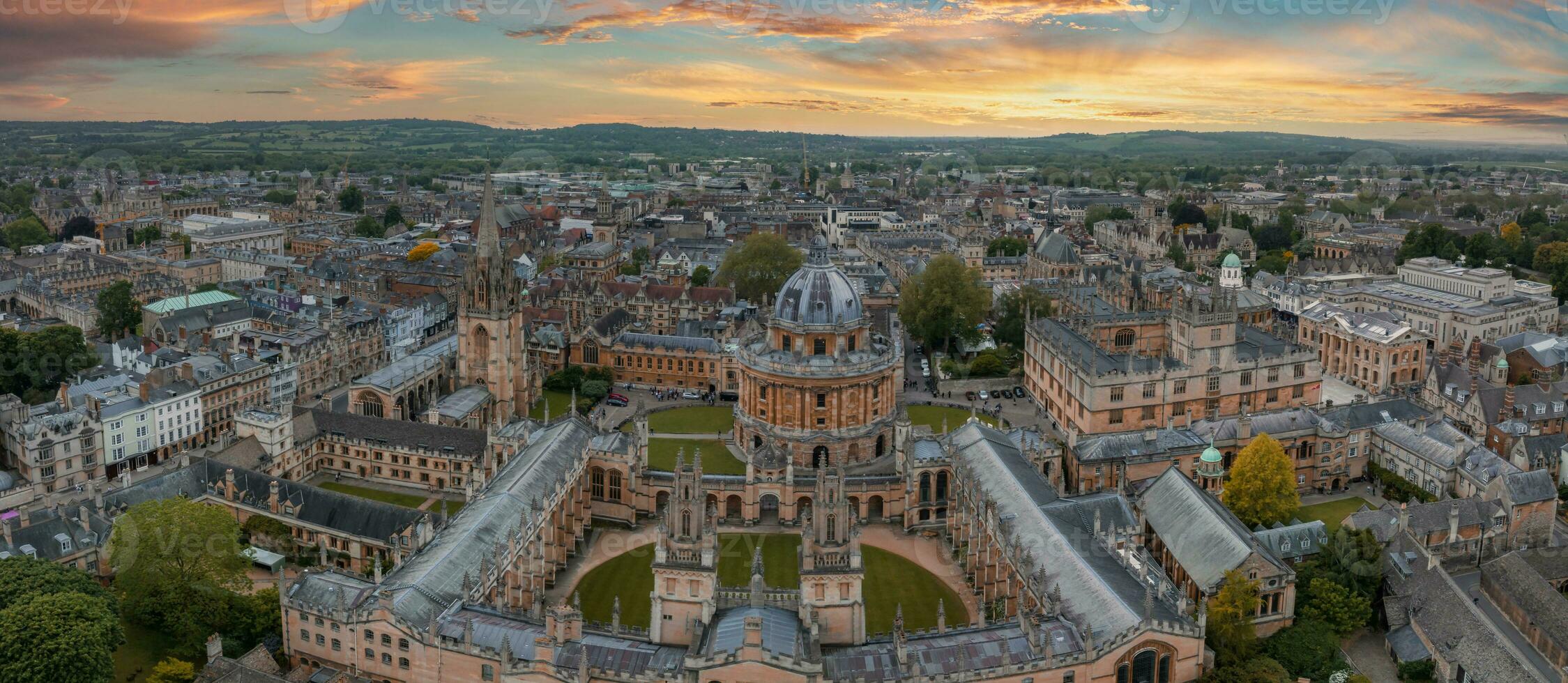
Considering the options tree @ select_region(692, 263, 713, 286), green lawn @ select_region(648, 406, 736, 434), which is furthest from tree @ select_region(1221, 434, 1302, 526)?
tree @ select_region(692, 263, 713, 286)

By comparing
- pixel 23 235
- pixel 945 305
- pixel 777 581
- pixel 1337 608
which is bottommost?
pixel 777 581

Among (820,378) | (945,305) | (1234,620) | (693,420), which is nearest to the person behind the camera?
(1234,620)

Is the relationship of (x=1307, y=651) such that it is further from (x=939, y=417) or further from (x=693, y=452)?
(x=693, y=452)

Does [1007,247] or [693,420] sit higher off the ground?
[1007,247]

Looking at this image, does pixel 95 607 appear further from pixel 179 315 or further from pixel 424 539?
pixel 179 315

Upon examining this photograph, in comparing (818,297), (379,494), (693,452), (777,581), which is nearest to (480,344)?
(379,494)

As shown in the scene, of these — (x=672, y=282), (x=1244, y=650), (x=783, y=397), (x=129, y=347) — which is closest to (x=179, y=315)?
(x=129, y=347)

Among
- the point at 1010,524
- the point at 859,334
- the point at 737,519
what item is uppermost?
the point at 859,334
